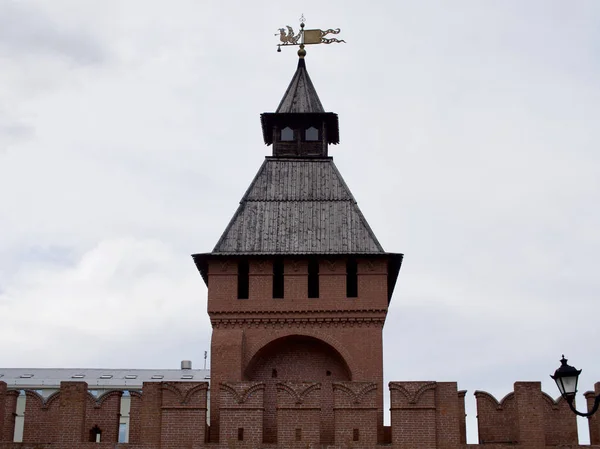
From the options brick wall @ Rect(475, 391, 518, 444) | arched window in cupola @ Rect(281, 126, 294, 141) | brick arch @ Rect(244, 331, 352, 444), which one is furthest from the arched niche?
arched window in cupola @ Rect(281, 126, 294, 141)

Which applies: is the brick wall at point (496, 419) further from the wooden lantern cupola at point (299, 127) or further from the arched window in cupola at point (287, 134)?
the arched window in cupola at point (287, 134)

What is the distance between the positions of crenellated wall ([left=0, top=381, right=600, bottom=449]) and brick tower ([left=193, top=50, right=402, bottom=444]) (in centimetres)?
196

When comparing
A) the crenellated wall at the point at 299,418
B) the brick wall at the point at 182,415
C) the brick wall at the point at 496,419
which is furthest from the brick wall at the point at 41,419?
the brick wall at the point at 496,419

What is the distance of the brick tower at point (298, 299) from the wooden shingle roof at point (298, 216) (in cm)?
3

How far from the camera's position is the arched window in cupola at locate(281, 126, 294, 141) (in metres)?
34.3

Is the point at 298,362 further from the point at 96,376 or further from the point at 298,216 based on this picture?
the point at 96,376

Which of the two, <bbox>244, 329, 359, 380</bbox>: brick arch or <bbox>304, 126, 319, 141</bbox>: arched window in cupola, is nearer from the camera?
<bbox>244, 329, 359, 380</bbox>: brick arch

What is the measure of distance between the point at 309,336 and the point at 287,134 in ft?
27.2

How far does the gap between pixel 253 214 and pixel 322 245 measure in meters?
2.62

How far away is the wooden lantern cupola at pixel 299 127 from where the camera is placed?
34.1 meters

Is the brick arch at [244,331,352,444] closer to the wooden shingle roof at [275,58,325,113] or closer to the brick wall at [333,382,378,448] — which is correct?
the brick wall at [333,382,378,448]

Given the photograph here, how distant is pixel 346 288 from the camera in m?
29.8

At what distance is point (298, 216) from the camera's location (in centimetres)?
3125

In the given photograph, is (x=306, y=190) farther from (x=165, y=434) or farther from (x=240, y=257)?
(x=165, y=434)
